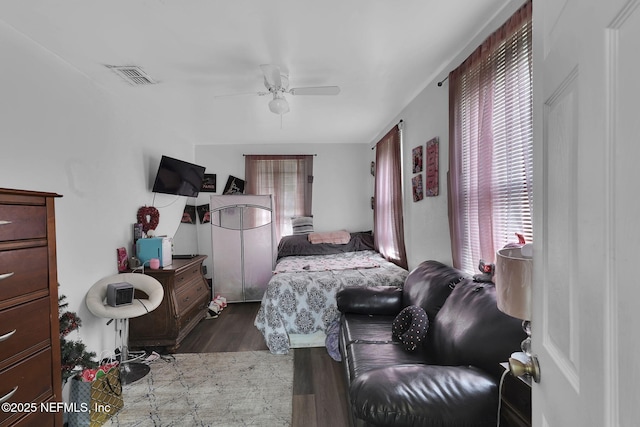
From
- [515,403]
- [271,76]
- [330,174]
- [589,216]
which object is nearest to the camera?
[589,216]

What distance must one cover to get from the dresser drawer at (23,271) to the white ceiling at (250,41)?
53.2 inches

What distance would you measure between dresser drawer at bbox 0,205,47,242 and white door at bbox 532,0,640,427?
6.34ft

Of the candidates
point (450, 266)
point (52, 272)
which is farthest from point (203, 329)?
point (450, 266)

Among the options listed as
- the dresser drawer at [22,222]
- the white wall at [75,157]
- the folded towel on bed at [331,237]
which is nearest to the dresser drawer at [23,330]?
the dresser drawer at [22,222]

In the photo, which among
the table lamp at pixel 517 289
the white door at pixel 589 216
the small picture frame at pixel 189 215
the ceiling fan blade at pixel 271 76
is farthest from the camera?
the small picture frame at pixel 189 215

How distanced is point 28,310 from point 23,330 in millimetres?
86

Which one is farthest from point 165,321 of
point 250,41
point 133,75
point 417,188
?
point 417,188

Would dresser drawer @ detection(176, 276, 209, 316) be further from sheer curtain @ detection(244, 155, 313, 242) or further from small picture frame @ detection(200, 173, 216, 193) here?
small picture frame @ detection(200, 173, 216, 193)

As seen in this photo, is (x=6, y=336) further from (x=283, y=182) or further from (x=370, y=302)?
(x=283, y=182)

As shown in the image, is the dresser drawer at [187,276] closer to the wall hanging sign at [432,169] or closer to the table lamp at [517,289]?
the wall hanging sign at [432,169]

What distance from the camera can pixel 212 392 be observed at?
2.23 m

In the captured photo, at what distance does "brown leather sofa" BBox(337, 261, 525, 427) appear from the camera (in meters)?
1.15

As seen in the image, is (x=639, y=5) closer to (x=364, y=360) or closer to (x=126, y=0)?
(x=364, y=360)

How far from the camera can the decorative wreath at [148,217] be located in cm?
324
